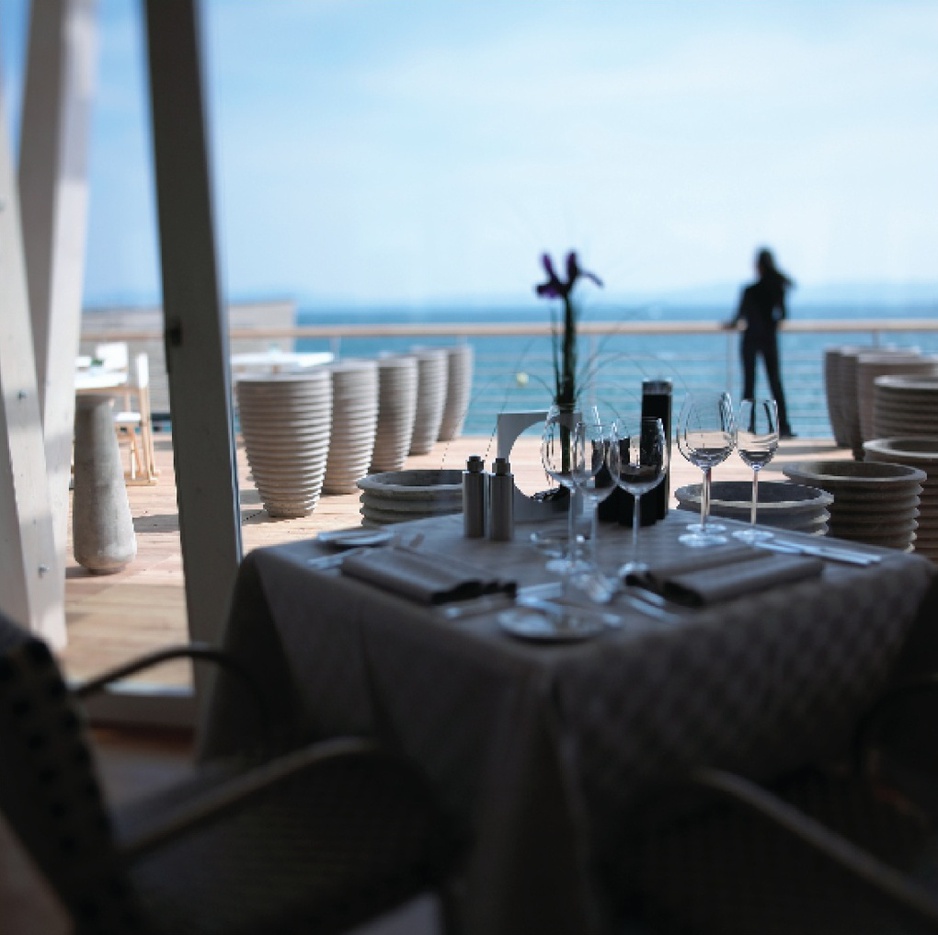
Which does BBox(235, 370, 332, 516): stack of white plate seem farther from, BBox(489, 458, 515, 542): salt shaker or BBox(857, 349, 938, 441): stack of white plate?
BBox(857, 349, 938, 441): stack of white plate

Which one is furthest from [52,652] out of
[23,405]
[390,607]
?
[23,405]

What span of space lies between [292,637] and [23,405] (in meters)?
1.62

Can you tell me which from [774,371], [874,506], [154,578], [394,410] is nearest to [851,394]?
[774,371]

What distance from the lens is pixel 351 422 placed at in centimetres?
379

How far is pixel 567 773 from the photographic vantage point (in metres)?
1.08

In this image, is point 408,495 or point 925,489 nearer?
point 408,495

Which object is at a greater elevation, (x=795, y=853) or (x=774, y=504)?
(x=774, y=504)

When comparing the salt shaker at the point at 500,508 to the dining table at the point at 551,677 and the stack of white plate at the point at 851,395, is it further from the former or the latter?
the stack of white plate at the point at 851,395

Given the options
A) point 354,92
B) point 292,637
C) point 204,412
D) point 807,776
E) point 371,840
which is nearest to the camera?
point 371,840

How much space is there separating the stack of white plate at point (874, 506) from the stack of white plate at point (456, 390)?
1.07 metres

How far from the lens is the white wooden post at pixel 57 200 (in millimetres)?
2666

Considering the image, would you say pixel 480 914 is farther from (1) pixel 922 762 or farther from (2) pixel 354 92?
(2) pixel 354 92

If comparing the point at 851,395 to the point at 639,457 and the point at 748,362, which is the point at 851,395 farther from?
the point at 639,457

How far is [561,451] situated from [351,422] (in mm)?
→ 2300
